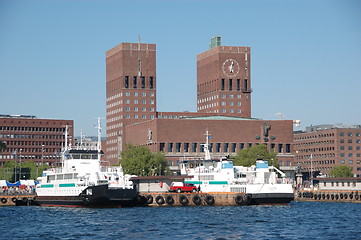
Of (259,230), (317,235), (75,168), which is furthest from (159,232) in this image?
(75,168)

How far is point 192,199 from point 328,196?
154 feet

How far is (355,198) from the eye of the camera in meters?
166

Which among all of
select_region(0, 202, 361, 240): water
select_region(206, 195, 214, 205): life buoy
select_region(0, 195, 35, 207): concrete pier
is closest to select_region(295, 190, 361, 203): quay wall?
select_region(206, 195, 214, 205): life buoy

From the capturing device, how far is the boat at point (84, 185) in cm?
12569

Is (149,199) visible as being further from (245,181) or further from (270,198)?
(270,198)

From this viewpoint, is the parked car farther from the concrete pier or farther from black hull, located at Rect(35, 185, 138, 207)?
the concrete pier

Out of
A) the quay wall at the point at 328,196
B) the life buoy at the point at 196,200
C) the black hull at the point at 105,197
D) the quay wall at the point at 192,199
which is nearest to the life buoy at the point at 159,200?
the quay wall at the point at 192,199

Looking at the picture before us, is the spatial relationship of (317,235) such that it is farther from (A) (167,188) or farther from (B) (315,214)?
(A) (167,188)

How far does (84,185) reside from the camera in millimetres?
129250

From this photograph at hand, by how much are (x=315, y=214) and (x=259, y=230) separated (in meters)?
31.5

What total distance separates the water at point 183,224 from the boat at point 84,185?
92.6 inches

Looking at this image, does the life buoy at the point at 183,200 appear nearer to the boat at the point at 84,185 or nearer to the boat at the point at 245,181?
the boat at the point at 245,181

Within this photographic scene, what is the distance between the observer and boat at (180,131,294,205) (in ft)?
440

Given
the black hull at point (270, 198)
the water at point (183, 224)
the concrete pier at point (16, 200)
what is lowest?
the water at point (183, 224)
